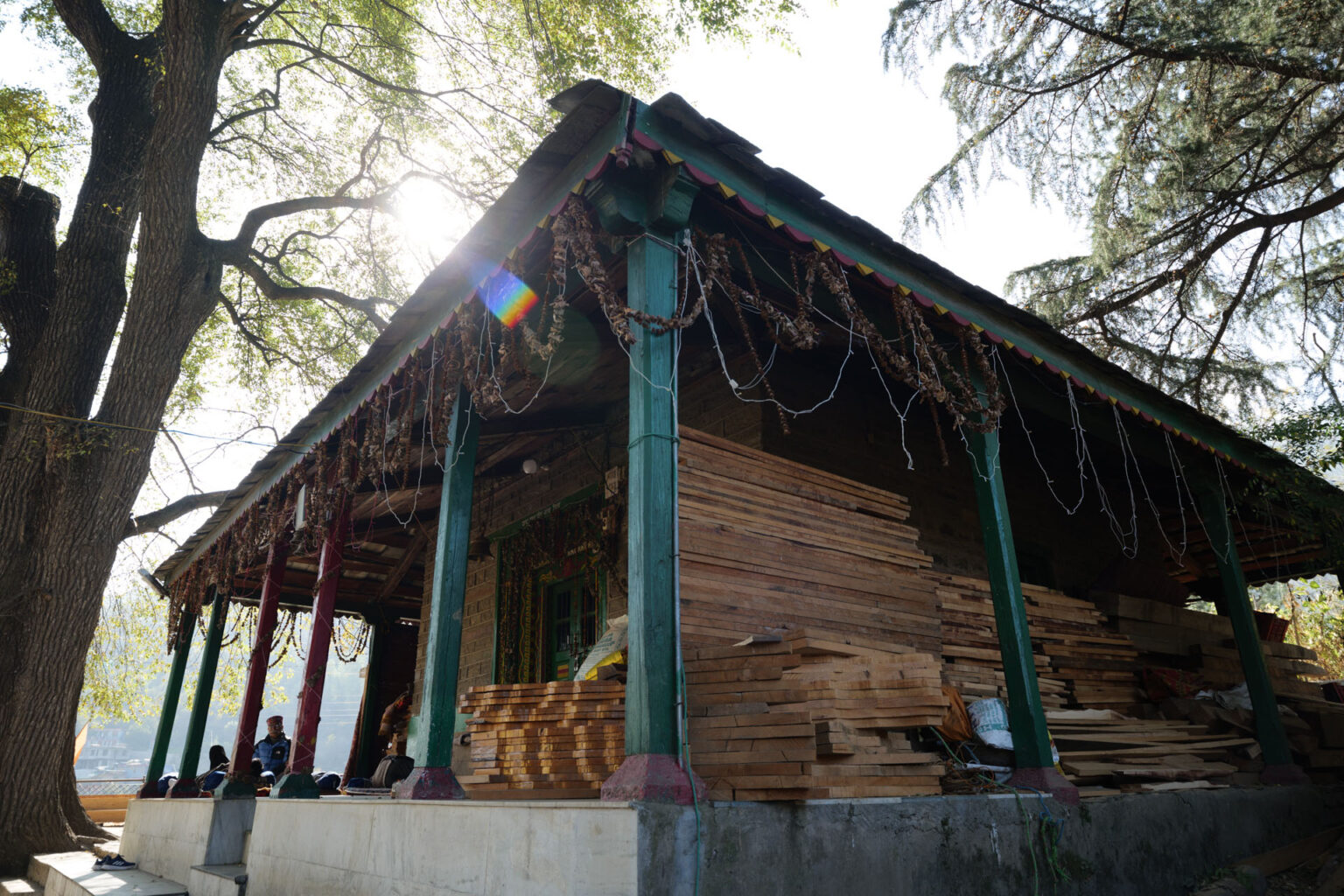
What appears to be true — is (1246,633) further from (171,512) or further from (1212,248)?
(171,512)

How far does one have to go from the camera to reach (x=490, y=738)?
5.66m

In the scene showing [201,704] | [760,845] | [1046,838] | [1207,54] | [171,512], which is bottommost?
[1046,838]

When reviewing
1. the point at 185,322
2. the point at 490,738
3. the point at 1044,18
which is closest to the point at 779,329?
the point at 490,738

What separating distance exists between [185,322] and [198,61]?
3.78 metres

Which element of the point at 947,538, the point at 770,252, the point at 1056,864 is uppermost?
the point at 770,252

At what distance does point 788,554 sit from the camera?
6.09 m

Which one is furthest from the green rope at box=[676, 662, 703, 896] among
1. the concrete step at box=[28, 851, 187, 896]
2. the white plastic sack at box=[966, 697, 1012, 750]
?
the concrete step at box=[28, 851, 187, 896]

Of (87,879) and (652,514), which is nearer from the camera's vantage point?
(652,514)

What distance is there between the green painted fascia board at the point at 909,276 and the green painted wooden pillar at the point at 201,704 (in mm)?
9381

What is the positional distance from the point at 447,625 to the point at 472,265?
2442mm

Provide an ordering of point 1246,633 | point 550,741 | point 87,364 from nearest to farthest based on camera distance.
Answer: point 550,741 < point 1246,633 < point 87,364

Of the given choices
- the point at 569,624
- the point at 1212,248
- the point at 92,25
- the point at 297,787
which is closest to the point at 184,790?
the point at 297,787

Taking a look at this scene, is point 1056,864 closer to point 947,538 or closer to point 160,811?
point 947,538

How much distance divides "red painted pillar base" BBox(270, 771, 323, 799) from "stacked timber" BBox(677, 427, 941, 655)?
3.80 meters
